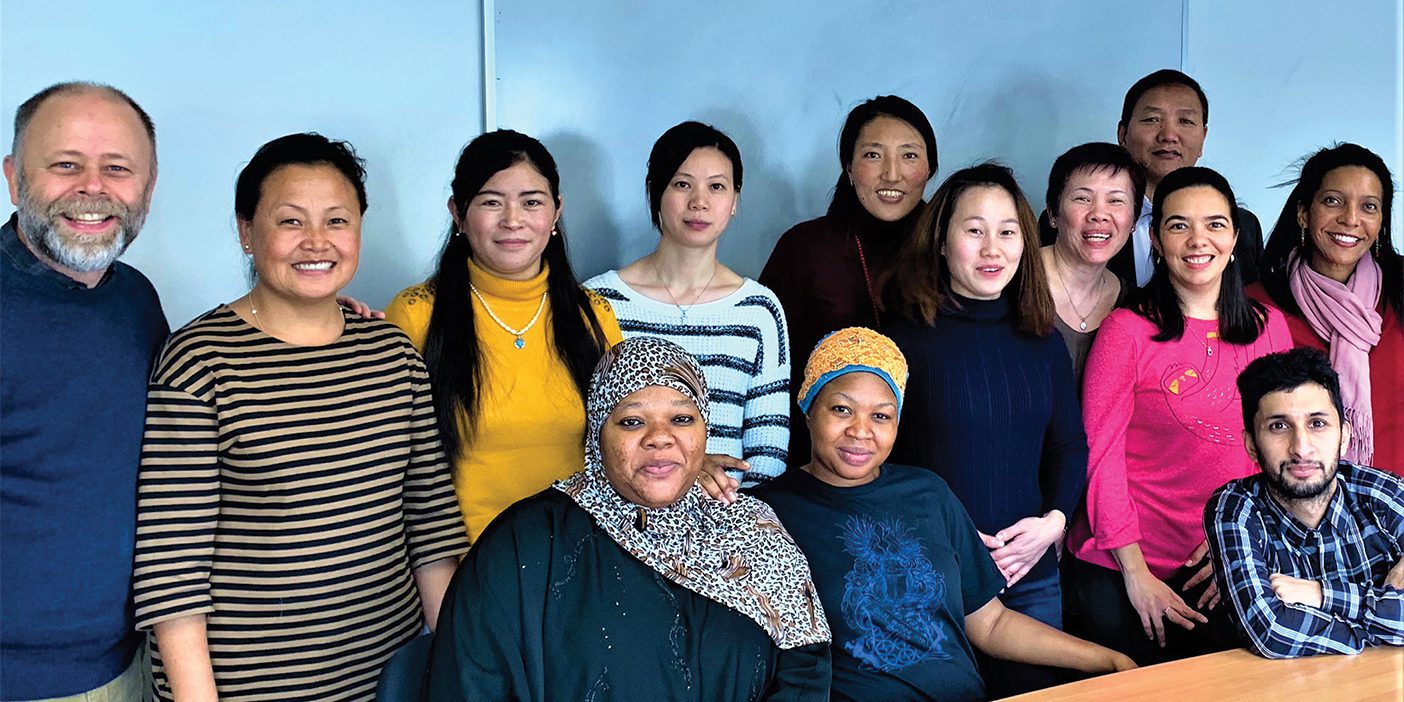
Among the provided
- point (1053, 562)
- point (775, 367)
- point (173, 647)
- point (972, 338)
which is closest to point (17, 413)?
point (173, 647)

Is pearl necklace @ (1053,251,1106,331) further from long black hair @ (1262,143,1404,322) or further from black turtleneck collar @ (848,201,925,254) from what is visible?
long black hair @ (1262,143,1404,322)

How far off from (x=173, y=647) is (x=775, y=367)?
1372 millimetres

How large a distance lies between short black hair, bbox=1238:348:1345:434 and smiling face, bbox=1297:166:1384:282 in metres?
0.79

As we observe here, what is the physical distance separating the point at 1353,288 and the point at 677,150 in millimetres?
1839

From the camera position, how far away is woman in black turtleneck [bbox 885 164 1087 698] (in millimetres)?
2588

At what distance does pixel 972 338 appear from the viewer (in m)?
2.62

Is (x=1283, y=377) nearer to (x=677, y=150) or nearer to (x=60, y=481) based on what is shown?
(x=677, y=150)

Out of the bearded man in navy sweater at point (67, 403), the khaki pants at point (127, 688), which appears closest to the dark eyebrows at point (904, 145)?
the bearded man in navy sweater at point (67, 403)

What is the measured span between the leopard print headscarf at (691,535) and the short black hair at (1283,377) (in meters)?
1.03

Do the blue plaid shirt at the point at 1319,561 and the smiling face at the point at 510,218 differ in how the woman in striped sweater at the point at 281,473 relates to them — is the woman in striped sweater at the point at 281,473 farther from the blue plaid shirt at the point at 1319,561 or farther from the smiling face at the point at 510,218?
the blue plaid shirt at the point at 1319,561

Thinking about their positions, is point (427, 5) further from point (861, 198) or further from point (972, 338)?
point (972, 338)

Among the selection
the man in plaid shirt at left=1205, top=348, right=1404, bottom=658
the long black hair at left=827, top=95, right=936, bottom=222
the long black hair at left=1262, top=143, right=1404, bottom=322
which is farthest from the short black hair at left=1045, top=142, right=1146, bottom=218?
the man in plaid shirt at left=1205, top=348, right=1404, bottom=658

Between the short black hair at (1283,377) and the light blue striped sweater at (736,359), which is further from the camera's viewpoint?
the light blue striped sweater at (736,359)

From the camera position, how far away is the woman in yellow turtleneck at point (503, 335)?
2.35m
